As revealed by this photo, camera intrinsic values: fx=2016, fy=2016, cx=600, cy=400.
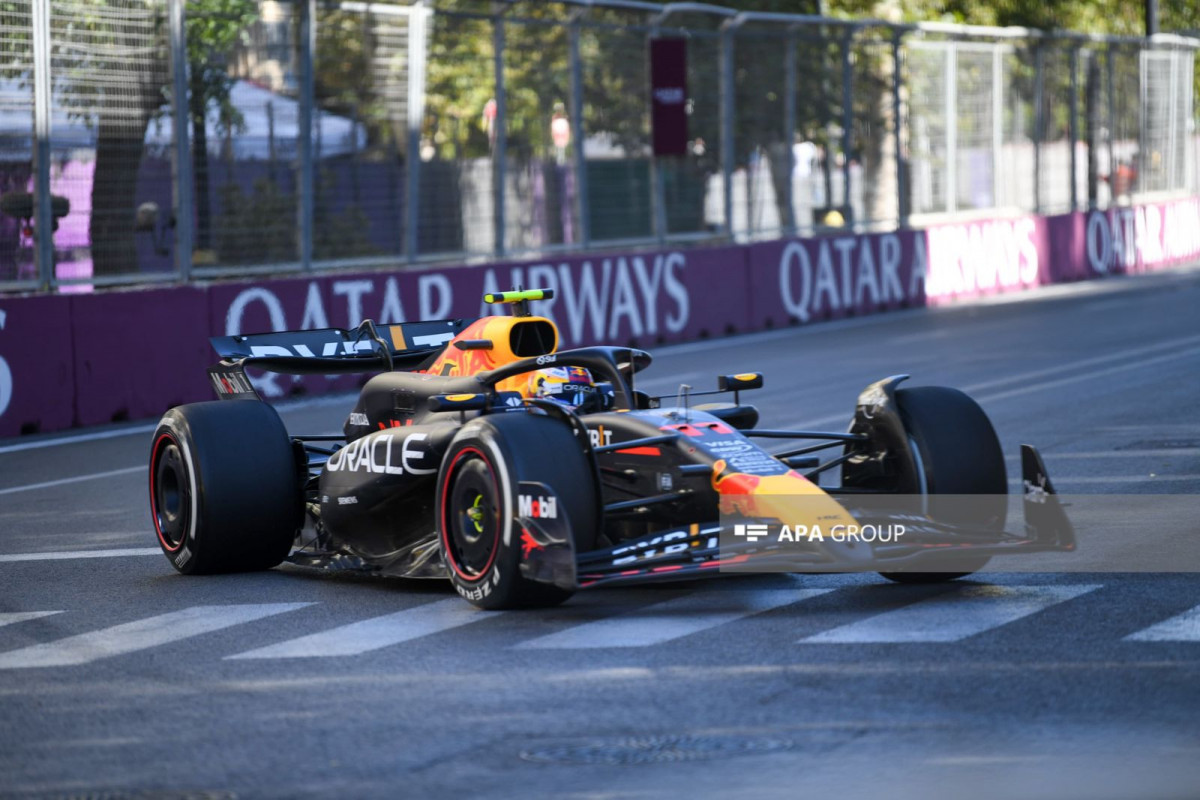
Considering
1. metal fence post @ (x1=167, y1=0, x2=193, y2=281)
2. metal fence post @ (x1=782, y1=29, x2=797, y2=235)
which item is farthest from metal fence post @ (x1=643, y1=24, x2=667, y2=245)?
metal fence post @ (x1=167, y1=0, x2=193, y2=281)

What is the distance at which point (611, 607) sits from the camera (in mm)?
7676

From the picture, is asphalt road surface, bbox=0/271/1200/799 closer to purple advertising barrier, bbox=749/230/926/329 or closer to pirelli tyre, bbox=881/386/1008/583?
pirelli tyre, bbox=881/386/1008/583

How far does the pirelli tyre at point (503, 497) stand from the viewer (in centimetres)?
734

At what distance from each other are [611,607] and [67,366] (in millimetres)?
8936

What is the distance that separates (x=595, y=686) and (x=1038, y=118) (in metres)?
27.7

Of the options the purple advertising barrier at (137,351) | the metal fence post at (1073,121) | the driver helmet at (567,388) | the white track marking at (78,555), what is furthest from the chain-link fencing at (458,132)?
the driver helmet at (567,388)

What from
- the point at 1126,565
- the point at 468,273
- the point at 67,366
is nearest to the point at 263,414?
the point at 1126,565

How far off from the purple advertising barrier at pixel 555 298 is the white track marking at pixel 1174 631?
1088 cm

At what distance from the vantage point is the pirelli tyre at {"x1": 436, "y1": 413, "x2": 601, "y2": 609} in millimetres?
7340

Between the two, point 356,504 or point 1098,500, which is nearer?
point 356,504

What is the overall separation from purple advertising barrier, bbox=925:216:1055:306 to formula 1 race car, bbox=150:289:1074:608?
1862cm

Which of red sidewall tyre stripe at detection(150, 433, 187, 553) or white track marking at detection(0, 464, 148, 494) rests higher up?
red sidewall tyre stripe at detection(150, 433, 187, 553)

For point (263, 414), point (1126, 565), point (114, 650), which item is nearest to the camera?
point (114, 650)

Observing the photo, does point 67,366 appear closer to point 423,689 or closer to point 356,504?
point 356,504
